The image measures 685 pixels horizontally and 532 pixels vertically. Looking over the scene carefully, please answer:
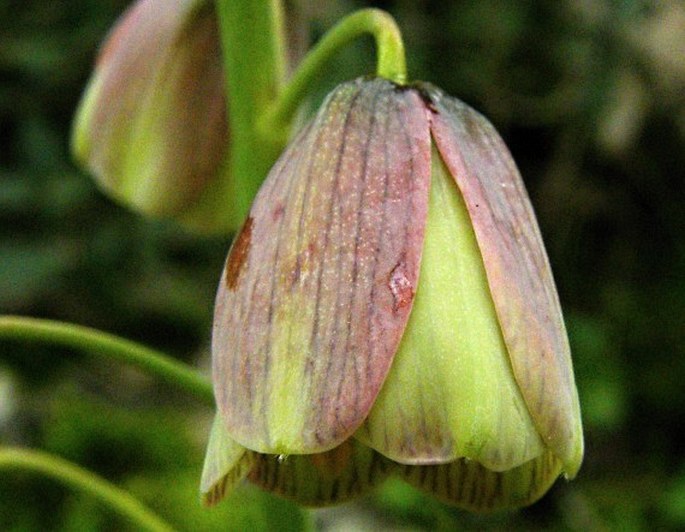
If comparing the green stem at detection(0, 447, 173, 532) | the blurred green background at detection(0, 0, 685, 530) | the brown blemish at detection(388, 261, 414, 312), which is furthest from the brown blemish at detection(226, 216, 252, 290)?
the blurred green background at detection(0, 0, 685, 530)

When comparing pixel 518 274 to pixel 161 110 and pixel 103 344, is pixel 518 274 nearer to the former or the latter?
pixel 103 344

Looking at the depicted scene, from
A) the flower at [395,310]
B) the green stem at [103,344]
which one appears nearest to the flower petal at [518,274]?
the flower at [395,310]

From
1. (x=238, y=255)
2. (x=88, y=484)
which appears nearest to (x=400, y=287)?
(x=238, y=255)

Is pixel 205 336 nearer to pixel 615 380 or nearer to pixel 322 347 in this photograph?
pixel 615 380

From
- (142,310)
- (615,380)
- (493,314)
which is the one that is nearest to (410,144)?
(493,314)

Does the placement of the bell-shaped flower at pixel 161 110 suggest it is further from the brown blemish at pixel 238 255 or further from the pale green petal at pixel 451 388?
the pale green petal at pixel 451 388

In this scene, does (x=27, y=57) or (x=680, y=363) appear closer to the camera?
(x=27, y=57)

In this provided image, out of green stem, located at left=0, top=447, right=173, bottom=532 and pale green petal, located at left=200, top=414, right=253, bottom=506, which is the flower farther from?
green stem, located at left=0, top=447, right=173, bottom=532
